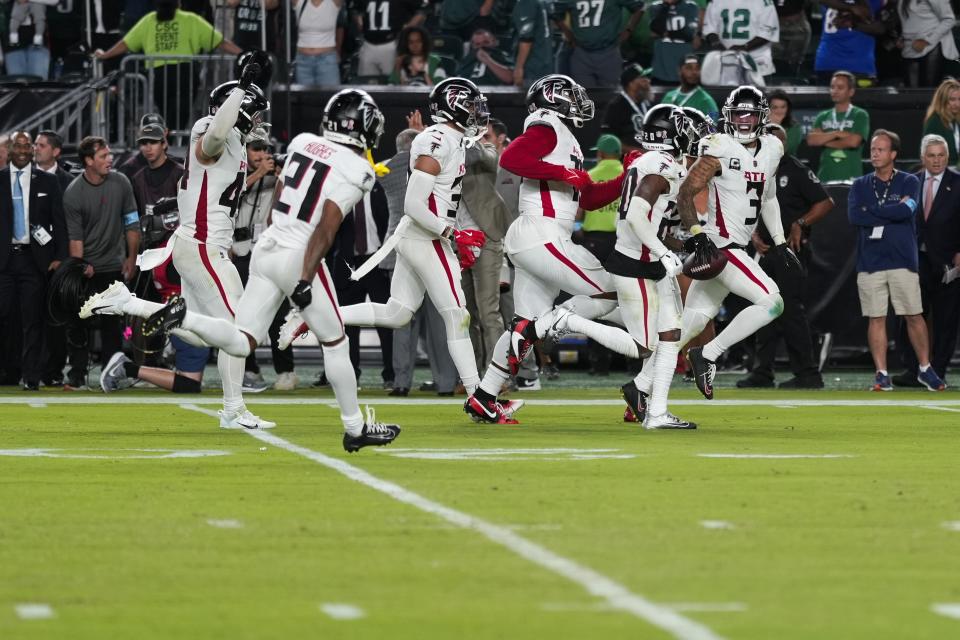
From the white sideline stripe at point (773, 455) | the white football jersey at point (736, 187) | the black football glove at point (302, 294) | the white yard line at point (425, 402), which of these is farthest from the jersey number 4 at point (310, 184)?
the white yard line at point (425, 402)

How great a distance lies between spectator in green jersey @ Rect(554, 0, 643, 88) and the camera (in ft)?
61.2

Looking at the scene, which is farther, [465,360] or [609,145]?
[609,145]

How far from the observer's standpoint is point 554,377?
655 inches

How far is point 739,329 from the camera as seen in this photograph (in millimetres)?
12211

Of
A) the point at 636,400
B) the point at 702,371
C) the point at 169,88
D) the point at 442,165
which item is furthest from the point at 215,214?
the point at 169,88

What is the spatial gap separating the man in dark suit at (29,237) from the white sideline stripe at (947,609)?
36.4 feet

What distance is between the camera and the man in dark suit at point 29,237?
14.9 metres

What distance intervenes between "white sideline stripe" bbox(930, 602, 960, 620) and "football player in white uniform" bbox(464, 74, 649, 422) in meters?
5.84

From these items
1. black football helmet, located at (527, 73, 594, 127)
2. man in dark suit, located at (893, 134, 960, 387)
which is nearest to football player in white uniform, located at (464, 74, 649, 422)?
black football helmet, located at (527, 73, 594, 127)

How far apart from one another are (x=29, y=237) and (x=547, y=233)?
18.7 ft

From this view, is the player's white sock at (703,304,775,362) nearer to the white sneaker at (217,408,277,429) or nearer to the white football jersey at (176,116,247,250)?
the white sneaker at (217,408,277,429)

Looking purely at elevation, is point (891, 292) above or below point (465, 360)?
below

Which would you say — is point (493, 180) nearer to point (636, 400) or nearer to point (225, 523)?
point (636, 400)

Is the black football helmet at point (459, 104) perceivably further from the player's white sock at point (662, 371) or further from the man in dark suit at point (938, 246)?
the man in dark suit at point (938, 246)
